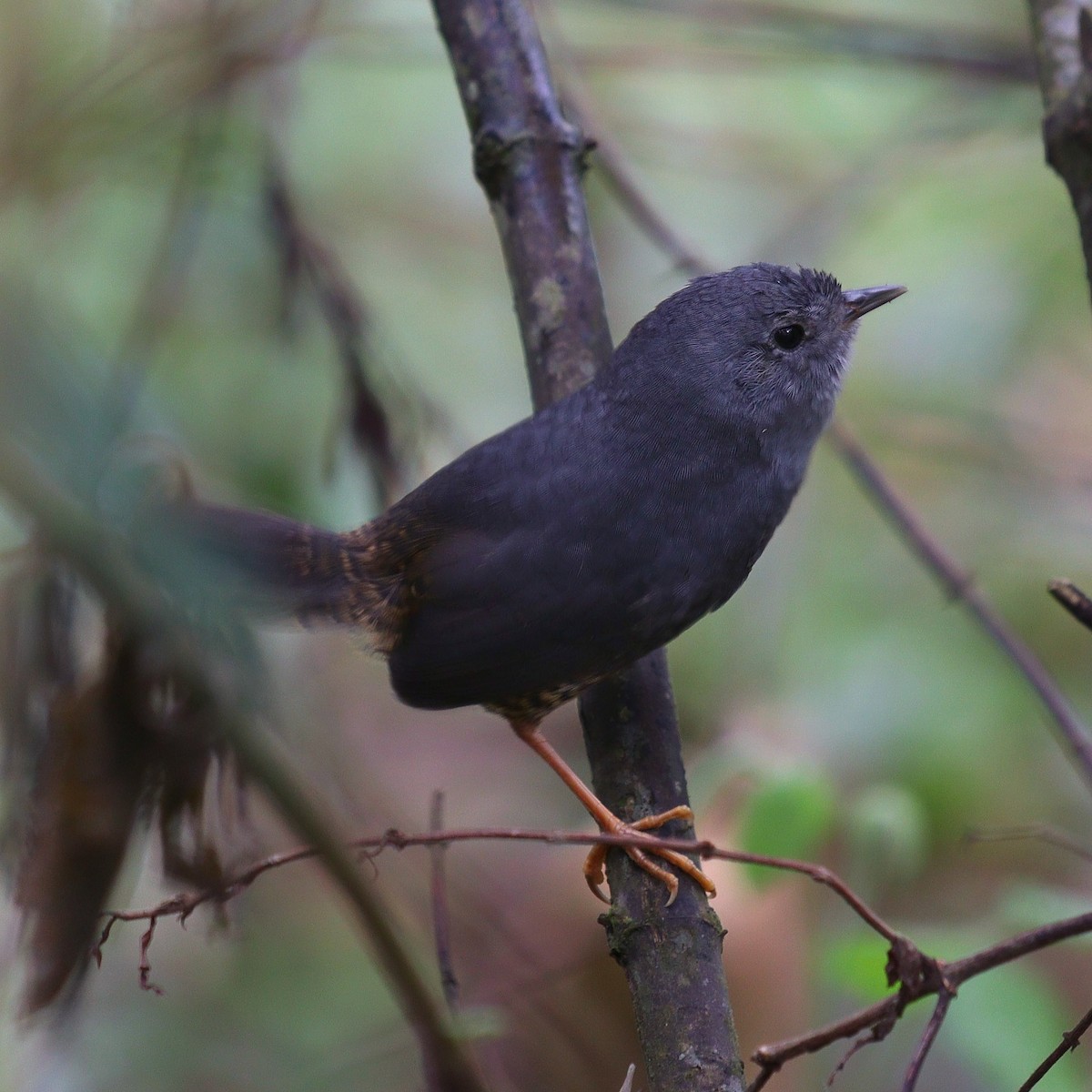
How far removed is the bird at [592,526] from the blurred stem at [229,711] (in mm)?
1281

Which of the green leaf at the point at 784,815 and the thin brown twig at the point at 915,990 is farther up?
the green leaf at the point at 784,815

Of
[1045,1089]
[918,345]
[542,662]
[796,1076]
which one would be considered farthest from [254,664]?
[918,345]

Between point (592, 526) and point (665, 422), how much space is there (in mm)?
338

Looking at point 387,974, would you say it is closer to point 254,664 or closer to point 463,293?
point 254,664

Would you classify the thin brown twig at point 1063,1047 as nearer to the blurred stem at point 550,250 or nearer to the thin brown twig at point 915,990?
the thin brown twig at point 915,990

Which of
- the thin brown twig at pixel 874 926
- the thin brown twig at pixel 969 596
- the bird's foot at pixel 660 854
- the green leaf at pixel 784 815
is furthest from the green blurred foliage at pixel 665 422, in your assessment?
the thin brown twig at pixel 969 596

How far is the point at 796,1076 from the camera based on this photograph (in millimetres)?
3525

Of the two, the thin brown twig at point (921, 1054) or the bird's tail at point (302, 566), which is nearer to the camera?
the thin brown twig at point (921, 1054)

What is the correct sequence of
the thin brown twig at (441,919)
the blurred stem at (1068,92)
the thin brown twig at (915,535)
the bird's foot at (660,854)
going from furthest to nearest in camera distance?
the thin brown twig at (915,535), the blurred stem at (1068,92), the bird's foot at (660,854), the thin brown twig at (441,919)

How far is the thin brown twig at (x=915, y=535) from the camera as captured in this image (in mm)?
2627

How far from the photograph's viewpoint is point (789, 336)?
3078 mm

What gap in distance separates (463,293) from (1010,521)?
2652 mm

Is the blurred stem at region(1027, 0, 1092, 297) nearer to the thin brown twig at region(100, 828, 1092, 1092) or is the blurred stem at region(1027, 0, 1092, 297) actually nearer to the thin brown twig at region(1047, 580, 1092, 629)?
the thin brown twig at region(1047, 580, 1092, 629)

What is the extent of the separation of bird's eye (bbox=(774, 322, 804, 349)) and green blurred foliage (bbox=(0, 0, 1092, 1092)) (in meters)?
1.00
